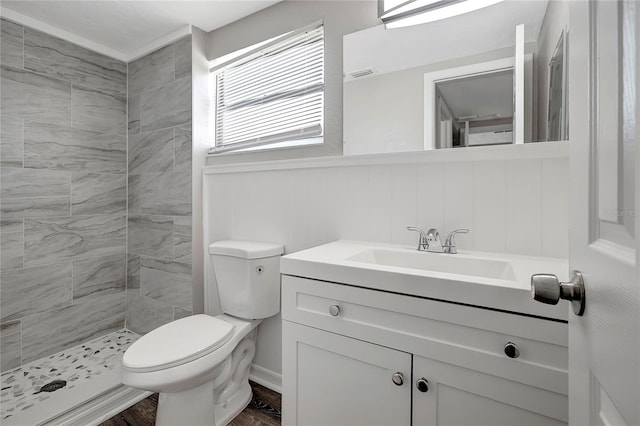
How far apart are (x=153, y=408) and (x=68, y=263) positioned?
120 centimetres

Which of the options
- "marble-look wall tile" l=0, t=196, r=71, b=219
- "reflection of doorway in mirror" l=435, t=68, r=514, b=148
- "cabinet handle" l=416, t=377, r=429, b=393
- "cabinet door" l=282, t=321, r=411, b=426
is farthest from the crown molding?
"cabinet handle" l=416, t=377, r=429, b=393

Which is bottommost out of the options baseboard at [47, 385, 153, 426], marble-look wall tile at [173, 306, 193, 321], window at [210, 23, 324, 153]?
baseboard at [47, 385, 153, 426]

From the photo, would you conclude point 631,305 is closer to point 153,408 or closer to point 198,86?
point 153,408

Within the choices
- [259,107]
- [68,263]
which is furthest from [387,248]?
[68,263]

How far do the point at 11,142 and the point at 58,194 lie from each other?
38 cm

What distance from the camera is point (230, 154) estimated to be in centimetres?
200

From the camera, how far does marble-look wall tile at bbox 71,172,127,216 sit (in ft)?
7.09

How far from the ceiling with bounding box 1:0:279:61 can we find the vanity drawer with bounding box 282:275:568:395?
1.71m

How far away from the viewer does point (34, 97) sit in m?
1.96

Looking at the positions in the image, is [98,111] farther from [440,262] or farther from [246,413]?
[440,262]

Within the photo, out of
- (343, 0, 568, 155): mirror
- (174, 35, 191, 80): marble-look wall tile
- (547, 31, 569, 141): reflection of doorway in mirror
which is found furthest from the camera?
(174, 35, 191, 80): marble-look wall tile

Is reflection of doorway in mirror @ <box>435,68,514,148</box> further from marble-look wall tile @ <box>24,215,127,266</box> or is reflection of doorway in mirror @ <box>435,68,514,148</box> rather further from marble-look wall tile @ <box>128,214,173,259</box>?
marble-look wall tile @ <box>24,215,127,266</box>

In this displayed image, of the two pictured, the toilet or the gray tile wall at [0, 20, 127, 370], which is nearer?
the toilet

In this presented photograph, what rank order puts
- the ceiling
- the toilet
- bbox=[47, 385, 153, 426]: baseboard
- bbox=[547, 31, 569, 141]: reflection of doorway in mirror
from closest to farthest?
bbox=[547, 31, 569, 141]: reflection of doorway in mirror, the toilet, bbox=[47, 385, 153, 426]: baseboard, the ceiling
